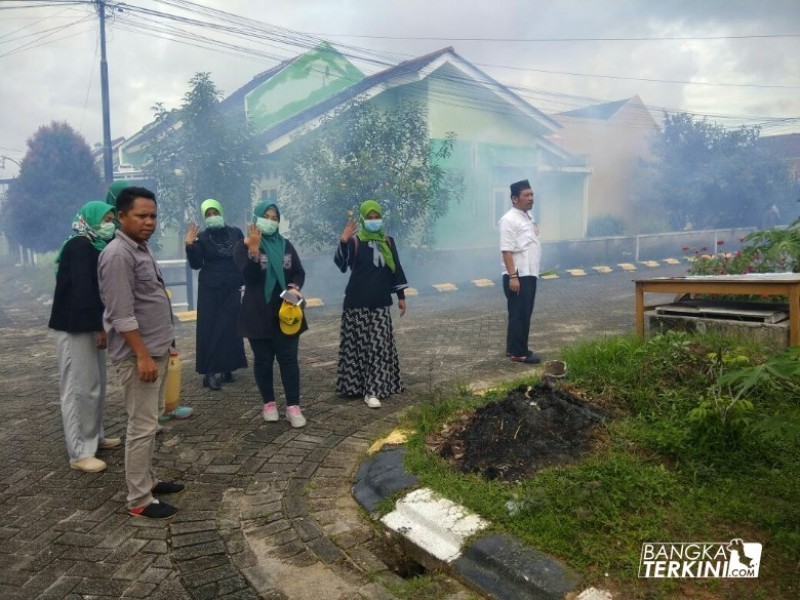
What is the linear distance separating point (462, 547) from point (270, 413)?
2.49 metres

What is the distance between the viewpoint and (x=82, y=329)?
4180 millimetres

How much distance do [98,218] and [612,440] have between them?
365cm

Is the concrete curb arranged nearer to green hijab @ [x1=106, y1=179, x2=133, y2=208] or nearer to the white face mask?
the white face mask

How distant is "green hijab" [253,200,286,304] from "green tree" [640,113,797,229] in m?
23.1

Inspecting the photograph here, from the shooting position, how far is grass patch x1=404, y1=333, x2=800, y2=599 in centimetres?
262

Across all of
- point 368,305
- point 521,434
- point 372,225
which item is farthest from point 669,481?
point 372,225

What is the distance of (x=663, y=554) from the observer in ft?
8.93

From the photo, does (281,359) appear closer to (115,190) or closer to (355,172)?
(115,190)

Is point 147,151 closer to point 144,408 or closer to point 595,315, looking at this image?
point 595,315

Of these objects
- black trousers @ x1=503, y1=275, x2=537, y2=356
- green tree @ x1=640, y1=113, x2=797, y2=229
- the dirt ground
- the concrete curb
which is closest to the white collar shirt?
black trousers @ x1=503, y1=275, x2=537, y2=356

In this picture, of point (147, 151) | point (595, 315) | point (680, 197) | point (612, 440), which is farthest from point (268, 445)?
point (680, 197)

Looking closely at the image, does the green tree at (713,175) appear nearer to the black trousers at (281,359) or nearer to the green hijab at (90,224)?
the black trousers at (281,359)

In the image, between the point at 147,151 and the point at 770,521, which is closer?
the point at 770,521

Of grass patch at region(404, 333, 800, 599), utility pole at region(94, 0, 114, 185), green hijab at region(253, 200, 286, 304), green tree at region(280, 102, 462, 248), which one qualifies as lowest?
grass patch at region(404, 333, 800, 599)
